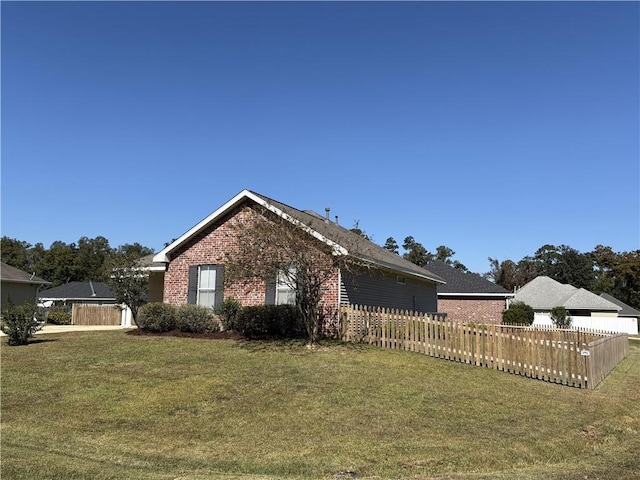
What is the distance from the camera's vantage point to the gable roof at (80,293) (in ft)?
159

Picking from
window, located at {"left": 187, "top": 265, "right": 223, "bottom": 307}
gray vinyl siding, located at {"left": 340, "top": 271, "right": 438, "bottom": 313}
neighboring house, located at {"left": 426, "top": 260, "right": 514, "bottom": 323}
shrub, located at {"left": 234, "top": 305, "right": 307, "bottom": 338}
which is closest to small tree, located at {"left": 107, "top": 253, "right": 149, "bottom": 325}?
window, located at {"left": 187, "top": 265, "right": 223, "bottom": 307}

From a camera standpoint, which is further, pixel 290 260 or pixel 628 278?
pixel 628 278

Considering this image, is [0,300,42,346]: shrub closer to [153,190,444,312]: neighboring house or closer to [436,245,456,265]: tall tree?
[153,190,444,312]: neighboring house

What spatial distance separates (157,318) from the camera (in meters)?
17.7

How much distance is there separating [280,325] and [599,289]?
75.8 m

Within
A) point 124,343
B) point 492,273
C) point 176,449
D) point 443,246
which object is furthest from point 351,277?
point 443,246

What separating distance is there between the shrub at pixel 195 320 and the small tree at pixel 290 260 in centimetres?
307

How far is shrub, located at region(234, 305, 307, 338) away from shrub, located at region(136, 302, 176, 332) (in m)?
2.87

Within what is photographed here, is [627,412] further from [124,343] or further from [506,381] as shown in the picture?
Answer: [124,343]

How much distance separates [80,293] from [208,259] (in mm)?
36328

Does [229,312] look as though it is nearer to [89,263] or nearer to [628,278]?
[89,263]

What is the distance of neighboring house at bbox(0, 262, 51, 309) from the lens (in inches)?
1262

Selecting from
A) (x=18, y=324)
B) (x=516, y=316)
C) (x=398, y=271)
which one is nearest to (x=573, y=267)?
(x=516, y=316)

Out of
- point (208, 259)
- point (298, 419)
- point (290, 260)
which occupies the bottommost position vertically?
point (298, 419)
